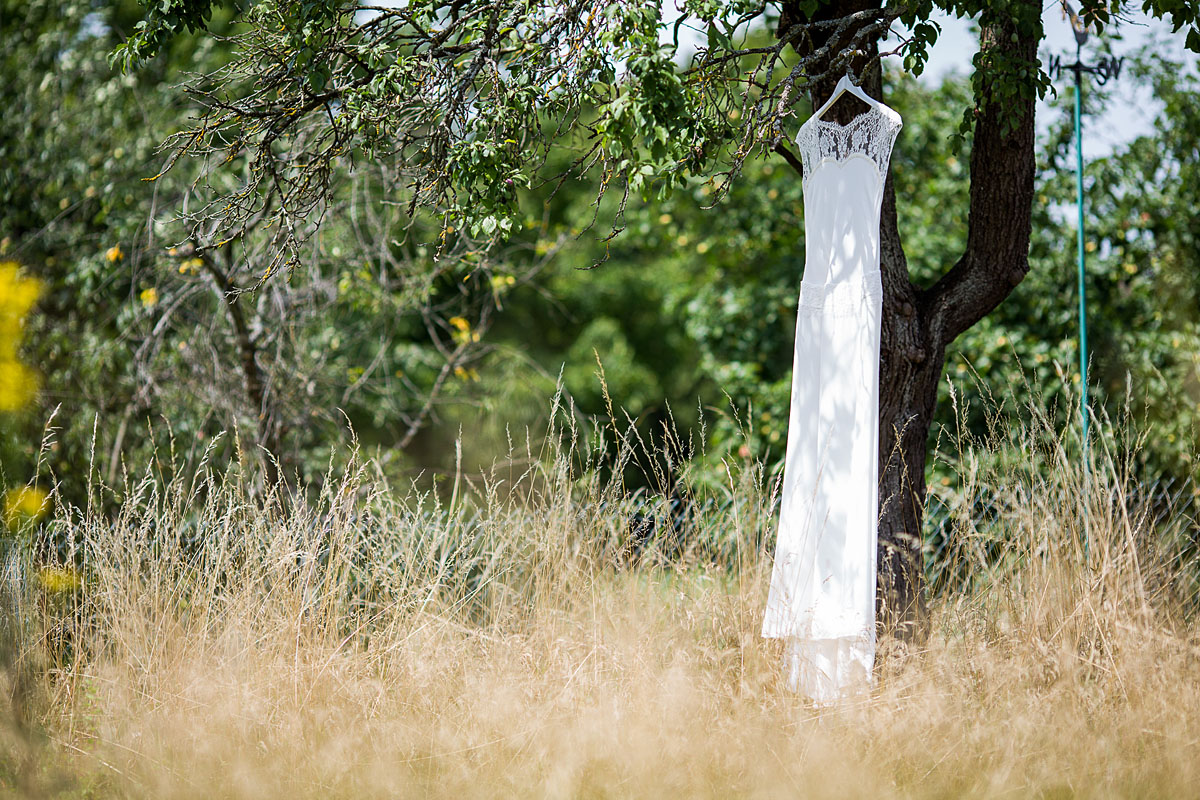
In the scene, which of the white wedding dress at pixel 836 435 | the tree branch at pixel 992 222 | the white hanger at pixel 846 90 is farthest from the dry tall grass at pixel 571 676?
the white hanger at pixel 846 90

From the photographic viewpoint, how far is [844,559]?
10.0 ft

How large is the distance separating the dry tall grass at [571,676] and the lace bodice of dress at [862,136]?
1.19m

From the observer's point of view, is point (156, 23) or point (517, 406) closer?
point (156, 23)

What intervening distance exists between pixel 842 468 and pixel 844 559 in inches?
11.3

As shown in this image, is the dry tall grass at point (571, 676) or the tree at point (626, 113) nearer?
the dry tall grass at point (571, 676)

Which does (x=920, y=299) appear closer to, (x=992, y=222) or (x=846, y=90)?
(x=992, y=222)

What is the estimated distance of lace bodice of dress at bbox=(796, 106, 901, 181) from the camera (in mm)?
3154

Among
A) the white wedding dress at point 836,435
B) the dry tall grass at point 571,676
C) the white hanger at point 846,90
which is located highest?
the white hanger at point 846,90

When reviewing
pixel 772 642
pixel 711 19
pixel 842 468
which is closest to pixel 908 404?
pixel 842 468

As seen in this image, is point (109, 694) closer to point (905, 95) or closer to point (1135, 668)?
point (1135, 668)

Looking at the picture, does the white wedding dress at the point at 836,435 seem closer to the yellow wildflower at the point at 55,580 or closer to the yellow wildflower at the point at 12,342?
the yellow wildflower at the point at 55,580

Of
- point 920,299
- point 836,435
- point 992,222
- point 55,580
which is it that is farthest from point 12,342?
point 992,222

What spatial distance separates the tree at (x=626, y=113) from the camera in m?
3.17

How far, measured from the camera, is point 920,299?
374cm
